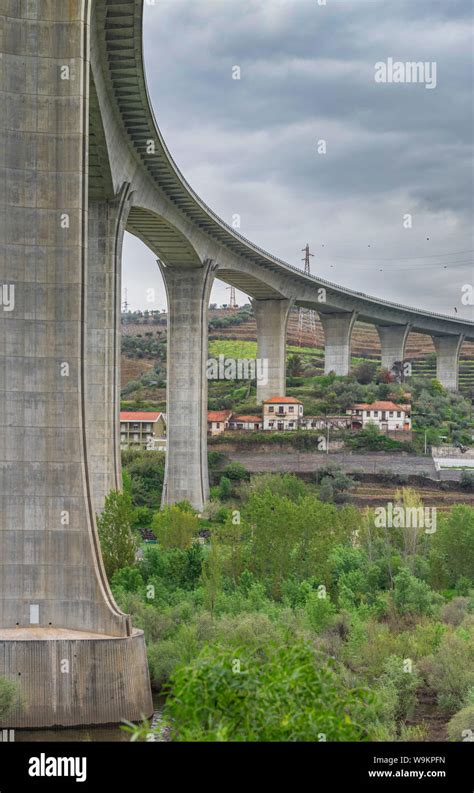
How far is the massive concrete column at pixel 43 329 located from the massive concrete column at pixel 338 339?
74975 mm

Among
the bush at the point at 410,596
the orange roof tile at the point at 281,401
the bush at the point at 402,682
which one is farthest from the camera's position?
the orange roof tile at the point at 281,401

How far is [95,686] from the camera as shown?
25844mm

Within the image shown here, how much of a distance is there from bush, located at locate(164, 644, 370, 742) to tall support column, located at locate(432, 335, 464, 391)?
107103mm

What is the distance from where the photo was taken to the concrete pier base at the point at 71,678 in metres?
25.3

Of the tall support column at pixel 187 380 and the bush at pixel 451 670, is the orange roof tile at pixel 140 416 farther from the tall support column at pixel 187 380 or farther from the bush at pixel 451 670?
the bush at pixel 451 670

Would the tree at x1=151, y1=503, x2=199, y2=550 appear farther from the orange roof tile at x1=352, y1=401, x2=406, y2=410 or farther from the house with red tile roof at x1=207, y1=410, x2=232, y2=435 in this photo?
the orange roof tile at x1=352, y1=401, x2=406, y2=410

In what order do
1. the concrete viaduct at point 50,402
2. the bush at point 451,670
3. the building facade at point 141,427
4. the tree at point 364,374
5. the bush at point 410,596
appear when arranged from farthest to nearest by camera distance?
the tree at point 364,374 → the building facade at point 141,427 → the bush at point 410,596 → the bush at point 451,670 → the concrete viaduct at point 50,402

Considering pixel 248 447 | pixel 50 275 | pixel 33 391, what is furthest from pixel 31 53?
pixel 248 447

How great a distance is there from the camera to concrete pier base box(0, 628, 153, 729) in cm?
2531

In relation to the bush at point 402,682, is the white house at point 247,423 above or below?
above

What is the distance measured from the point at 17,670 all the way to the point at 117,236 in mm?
23264

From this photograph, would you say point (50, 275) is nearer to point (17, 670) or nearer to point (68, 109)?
point (68, 109)

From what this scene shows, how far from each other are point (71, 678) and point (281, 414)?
60.1 meters

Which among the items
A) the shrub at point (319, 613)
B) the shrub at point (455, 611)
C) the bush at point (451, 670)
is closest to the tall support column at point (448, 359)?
the shrub at point (455, 611)
